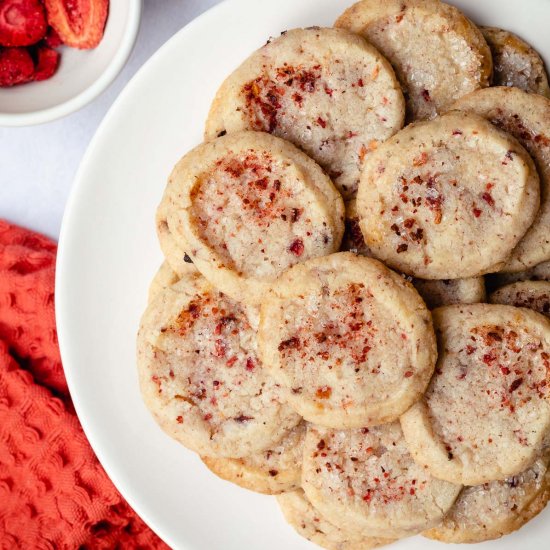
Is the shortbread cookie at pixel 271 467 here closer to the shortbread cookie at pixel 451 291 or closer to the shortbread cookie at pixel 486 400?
the shortbread cookie at pixel 486 400

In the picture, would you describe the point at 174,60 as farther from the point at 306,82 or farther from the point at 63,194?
the point at 63,194

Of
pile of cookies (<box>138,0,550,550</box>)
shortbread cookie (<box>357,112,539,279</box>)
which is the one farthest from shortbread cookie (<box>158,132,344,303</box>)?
shortbread cookie (<box>357,112,539,279</box>)

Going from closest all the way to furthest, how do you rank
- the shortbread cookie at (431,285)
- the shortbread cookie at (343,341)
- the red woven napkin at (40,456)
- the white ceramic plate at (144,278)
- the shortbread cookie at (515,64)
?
the shortbread cookie at (343,341) < the shortbread cookie at (431,285) < the shortbread cookie at (515,64) < the white ceramic plate at (144,278) < the red woven napkin at (40,456)

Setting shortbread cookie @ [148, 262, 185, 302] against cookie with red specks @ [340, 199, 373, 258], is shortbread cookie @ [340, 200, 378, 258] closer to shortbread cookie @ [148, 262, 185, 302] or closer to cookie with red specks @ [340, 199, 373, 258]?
cookie with red specks @ [340, 199, 373, 258]

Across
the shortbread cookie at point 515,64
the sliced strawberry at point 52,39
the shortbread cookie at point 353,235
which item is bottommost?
the shortbread cookie at point 353,235

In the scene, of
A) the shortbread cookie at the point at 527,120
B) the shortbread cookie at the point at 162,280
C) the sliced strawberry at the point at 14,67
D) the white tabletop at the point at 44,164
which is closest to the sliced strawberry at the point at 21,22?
the sliced strawberry at the point at 14,67

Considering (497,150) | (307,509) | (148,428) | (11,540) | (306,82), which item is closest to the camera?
(497,150)

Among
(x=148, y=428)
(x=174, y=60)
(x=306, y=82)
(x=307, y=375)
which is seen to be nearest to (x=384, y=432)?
(x=307, y=375)
